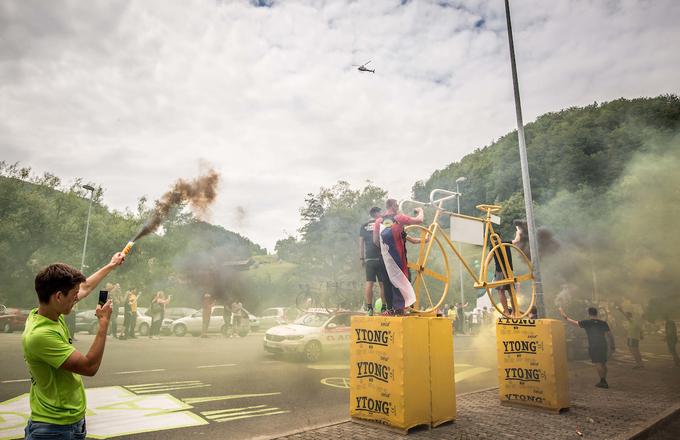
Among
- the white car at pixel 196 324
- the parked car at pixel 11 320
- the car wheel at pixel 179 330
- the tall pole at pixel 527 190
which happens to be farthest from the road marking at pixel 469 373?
the parked car at pixel 11 320

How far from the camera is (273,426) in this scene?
5867 millimetres

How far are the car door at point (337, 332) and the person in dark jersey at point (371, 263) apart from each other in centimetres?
696

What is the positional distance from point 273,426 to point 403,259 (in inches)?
125

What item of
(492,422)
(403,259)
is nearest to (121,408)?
(403,259)

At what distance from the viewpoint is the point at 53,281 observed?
2.64 metres

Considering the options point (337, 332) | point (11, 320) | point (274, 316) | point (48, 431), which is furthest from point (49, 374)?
point (274, 316)

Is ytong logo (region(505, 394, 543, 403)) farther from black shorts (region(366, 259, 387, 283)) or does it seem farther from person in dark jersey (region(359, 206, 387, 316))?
black shorts (region(366, 259, 387, 283))

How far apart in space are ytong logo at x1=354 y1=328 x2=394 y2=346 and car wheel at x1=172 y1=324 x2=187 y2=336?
736 inches

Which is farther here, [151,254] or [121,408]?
[151,254]

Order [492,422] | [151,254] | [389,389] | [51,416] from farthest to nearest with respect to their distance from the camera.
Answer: [151,254] → [492,422] → [389,389] → [51,416]

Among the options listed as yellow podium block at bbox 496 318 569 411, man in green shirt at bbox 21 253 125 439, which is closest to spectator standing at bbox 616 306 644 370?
yellow podium block at bbox 496 318 569 411

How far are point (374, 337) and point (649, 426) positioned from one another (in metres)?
4.35

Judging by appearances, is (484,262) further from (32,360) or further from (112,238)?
(112,238)

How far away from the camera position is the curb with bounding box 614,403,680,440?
5.46 m
